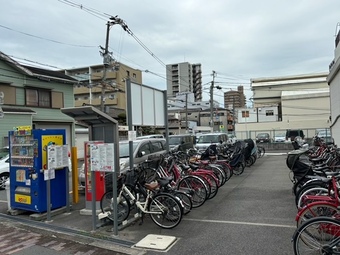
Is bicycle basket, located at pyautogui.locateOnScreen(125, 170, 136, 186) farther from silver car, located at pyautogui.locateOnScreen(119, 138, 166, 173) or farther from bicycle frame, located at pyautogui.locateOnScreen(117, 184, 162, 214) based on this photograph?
silver car, located at pyautogui.locateOnScreen(119, 138, 166, 173)

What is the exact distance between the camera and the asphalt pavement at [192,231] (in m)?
4.22

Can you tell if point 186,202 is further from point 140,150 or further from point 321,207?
point 140,150

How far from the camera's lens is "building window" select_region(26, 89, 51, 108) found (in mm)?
17955

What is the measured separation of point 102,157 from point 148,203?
1.14 meters

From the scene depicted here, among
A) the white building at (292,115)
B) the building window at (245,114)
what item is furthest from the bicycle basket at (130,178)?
the building window at (245,114)

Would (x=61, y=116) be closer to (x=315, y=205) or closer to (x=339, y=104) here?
(x=339, y=104)

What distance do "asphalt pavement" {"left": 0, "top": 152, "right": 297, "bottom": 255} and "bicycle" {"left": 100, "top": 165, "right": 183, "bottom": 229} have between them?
18 centimetres

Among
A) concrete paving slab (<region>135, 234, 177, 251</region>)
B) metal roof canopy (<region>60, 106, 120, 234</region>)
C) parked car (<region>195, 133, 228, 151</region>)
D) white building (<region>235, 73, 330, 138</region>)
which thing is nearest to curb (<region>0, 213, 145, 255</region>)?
concrete paving slab (<region>135, 234, 177, 251</region>)

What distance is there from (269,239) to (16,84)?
17.0 meters

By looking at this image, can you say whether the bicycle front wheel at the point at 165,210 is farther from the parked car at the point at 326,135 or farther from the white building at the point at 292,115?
the white building at the point at 292,115

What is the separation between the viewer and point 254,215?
5602 mm

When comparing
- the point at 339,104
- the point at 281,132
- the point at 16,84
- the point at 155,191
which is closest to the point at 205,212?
the point at 155,191

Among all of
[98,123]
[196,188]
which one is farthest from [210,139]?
[98,123]

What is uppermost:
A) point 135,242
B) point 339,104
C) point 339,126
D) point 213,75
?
point 213,75
